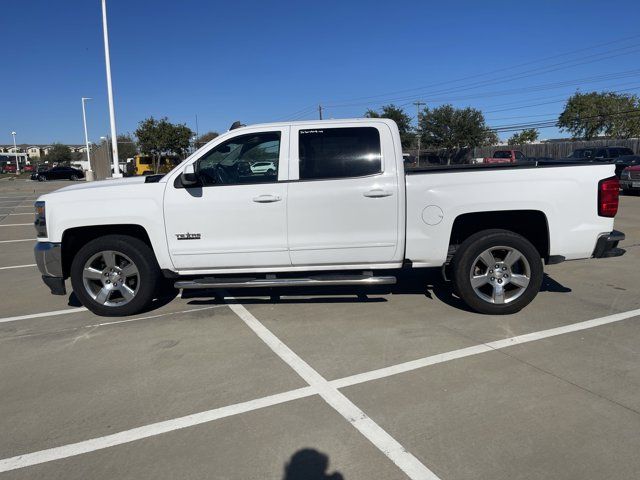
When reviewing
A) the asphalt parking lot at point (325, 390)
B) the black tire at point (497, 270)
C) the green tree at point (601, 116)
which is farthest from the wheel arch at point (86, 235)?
the green tree at point (601, 116)

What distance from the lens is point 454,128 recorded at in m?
54.2

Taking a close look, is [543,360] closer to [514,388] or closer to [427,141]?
[514,388]

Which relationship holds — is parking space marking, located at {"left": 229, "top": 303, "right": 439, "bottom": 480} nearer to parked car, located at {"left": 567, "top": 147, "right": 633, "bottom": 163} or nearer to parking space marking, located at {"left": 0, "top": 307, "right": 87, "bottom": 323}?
parking space marking, located at {"left": 0, "top": 307, "right": 87, "bottom": 323}

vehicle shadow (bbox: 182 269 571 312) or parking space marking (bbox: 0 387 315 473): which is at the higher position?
vehicle shadow (bbox: 182 269 571 312)

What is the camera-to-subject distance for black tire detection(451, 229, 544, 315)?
200 inches

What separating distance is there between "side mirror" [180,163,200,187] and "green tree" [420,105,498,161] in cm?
5243

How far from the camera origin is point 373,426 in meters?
3.19

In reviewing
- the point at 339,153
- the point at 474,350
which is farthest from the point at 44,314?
the point at 474,350

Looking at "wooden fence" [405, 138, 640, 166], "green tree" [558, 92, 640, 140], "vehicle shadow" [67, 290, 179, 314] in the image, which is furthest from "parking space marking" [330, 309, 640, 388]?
"green tree" [558, 92, 640, 140]

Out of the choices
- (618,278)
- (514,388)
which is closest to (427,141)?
(618,278)

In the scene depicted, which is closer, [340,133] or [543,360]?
[543,360]

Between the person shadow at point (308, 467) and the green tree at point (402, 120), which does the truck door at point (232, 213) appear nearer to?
the person shadow at point (308, 467)

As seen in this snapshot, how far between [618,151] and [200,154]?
23.5 metres

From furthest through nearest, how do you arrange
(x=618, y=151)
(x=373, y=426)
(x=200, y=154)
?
(x=618, y=151)
(x=200, y=154)
(x=373, y=426)
